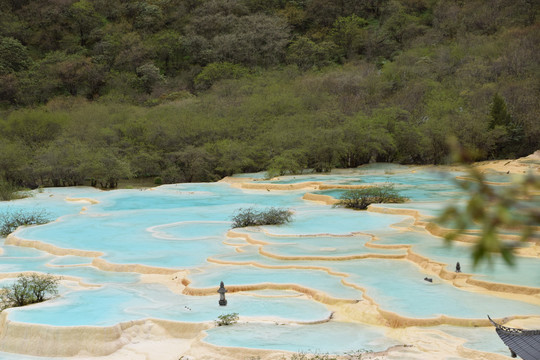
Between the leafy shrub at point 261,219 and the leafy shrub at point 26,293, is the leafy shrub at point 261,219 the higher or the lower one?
the higher one

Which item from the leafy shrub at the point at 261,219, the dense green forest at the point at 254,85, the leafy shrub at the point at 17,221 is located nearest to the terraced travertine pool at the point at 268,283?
the leafy shrub at the point at 261,219

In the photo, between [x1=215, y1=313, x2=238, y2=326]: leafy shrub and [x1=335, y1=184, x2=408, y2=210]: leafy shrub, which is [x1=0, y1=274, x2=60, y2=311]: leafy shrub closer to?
[x1=215, y1=313, x2=238, y2=326]: leafy shrub

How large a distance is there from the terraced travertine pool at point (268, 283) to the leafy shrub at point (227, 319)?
5.3 inches

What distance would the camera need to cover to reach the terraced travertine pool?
26.3ft

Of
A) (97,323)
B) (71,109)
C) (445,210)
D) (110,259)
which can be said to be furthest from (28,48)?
(445,210)

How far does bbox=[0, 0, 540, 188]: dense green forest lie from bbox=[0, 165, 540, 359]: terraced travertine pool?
528 cm

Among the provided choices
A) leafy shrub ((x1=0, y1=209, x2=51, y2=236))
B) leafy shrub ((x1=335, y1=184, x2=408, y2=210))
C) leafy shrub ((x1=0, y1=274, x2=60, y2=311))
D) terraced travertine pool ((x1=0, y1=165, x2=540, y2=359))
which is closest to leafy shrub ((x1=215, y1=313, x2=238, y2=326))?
terraced travertine pool ((x1=0, y1=165, x2=540, y2=359))

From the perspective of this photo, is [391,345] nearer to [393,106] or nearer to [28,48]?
[393,106]

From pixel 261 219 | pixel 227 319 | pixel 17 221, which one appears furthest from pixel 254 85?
pixel 227 319

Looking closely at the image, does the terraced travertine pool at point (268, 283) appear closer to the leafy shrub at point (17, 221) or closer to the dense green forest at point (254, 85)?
the leafy shrub at point (17, 221)

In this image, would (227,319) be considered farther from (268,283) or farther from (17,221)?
(17,221)

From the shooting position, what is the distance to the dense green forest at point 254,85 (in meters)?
30.1

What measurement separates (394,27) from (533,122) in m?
23.1

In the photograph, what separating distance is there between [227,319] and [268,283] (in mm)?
2160
